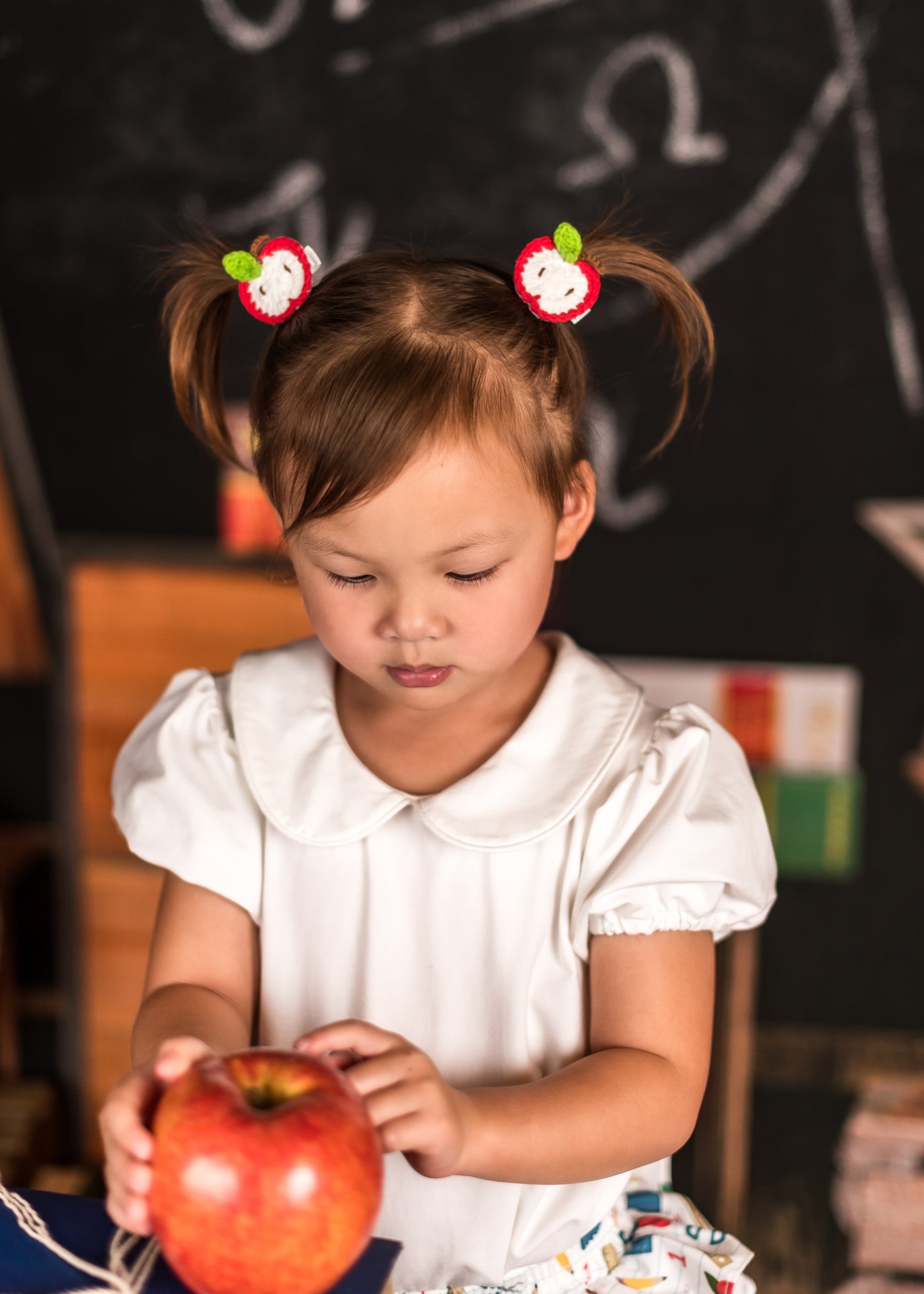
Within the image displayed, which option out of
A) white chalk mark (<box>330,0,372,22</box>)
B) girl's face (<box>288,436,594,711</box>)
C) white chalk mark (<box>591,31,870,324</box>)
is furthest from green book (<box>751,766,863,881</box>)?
white chalk mark (<box>330,0,372,22</box>)

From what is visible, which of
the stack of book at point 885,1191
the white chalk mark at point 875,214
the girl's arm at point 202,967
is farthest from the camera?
the white chalk mark at point 875,214

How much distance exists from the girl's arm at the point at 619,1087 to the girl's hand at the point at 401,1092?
0.03 m

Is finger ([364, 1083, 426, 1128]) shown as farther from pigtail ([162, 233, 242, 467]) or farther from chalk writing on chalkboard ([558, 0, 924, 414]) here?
chalk writing on chalkboard ([558, 0, 924, 414])

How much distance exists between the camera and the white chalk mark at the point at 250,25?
71.6 inches

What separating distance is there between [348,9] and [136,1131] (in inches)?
64.0

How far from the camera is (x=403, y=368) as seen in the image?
2.65ft

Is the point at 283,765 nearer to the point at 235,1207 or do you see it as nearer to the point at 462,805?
the point at 462,805

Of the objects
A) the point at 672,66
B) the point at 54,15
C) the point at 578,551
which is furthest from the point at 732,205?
the point at 54,15

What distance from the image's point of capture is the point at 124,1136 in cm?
63

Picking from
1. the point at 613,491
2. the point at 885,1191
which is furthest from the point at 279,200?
the point at 885,1191

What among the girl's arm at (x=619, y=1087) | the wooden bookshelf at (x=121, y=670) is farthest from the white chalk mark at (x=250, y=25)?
the girl's arm at (x=619, y=1087)

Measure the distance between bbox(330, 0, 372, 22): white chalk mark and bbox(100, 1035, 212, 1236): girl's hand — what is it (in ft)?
5.16

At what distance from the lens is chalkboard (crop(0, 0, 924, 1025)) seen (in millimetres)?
1752

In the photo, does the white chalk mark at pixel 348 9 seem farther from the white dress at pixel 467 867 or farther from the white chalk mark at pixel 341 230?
the white dress at pixel 467 867
